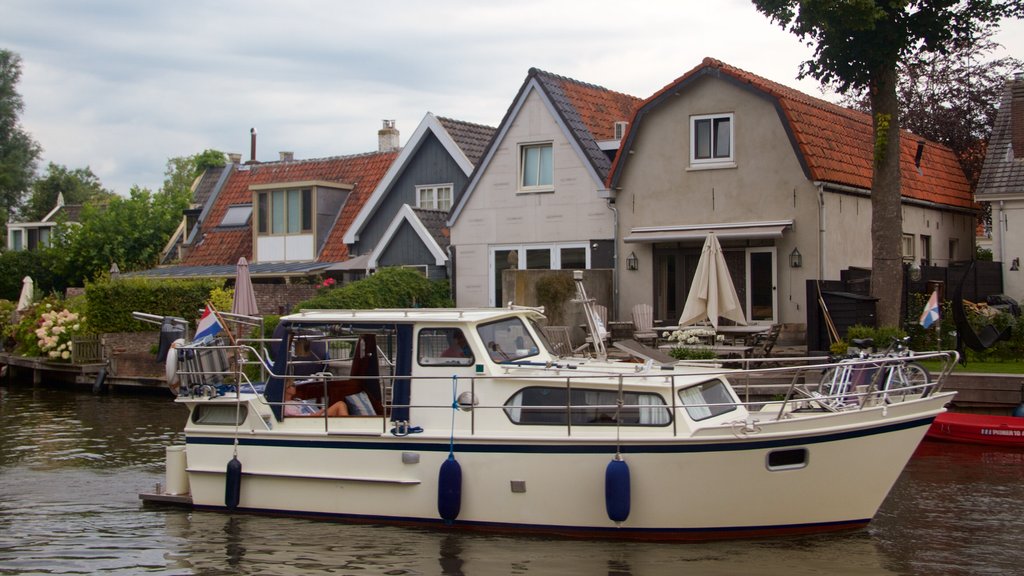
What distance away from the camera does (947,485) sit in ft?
50.1

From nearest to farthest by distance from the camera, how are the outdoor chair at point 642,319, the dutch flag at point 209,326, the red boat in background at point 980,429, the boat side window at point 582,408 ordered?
1. the boat side window at point 582,408
2. the dutch flag at point 209,326
3. the red boat in background at point 980,429
4. the outdoor chair at point 642,319

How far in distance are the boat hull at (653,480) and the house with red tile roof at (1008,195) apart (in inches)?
684

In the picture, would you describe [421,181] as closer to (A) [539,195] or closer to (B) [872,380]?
(A) [539,195]

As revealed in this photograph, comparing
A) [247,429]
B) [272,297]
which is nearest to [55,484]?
[247,429]

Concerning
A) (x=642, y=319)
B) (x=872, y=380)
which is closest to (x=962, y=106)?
(x=642, y=319)

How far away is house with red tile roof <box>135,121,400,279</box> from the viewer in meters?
36.7

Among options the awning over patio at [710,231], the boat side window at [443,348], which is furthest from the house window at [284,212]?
the boat side window at [443,348]

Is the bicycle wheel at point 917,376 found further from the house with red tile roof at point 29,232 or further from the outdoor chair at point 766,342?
the house with red tile roof at point 29,232

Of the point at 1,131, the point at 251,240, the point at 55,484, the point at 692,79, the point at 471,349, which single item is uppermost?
the point at 1,131

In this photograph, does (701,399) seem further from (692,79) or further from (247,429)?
(692,79)

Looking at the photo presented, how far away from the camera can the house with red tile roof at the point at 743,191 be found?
24172 millimetres

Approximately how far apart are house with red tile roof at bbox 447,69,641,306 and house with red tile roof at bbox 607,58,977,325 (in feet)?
3.15

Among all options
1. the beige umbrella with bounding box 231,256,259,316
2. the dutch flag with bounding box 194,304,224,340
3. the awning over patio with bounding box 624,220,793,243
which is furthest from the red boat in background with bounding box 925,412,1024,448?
the beige umbrella with bounding box 231,256,259,316

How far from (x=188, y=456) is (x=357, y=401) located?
230 centimetres
